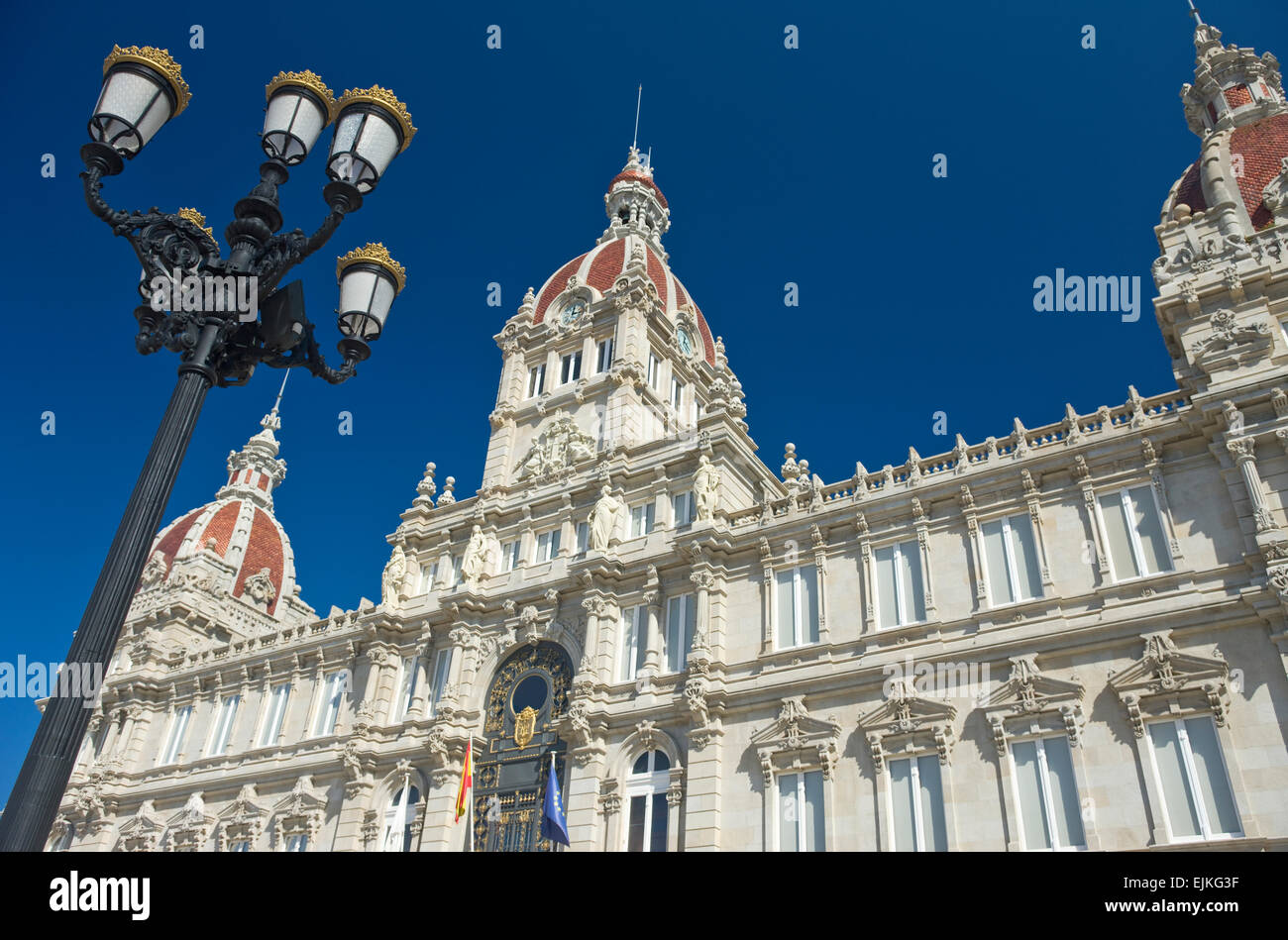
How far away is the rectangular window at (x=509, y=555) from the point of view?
3288cm

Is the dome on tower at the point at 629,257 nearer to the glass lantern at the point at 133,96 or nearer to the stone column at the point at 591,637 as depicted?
the stone column at the point at 591,637

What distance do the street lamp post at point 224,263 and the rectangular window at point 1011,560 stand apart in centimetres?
1790

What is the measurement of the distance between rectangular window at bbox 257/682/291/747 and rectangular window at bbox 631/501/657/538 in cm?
1598

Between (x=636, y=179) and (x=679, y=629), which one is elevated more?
(x=636, y=179)

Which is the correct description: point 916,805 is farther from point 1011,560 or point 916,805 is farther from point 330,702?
point 330,702

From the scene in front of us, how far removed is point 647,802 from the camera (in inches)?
976

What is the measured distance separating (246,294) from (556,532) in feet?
79.2

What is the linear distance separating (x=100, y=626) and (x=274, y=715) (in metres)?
31.9

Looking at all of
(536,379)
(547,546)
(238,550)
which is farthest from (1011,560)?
(238,550)

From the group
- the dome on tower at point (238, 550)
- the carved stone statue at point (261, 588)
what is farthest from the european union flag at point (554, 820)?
the carved stone statue at point (261, 588)

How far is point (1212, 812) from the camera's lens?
17.7 meters

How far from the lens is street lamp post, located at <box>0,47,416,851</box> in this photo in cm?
768
